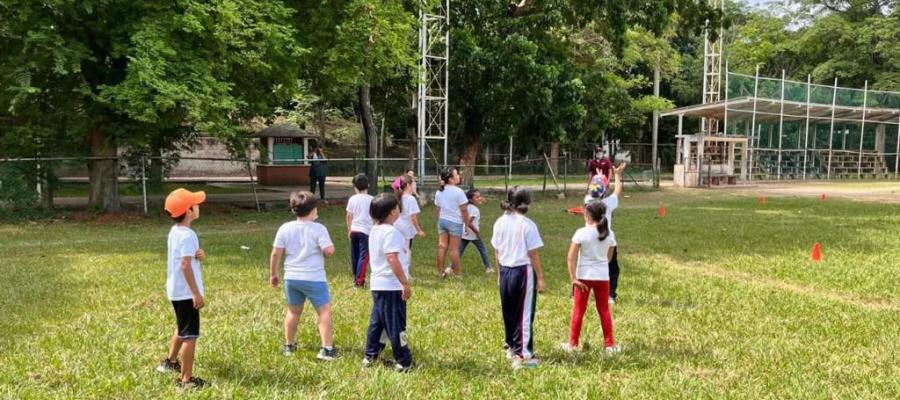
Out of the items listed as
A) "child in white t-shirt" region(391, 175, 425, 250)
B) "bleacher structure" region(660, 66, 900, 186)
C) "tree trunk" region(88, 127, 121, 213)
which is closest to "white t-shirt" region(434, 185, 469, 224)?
"child in white t-shirt" region(391, 175, 425, 250)

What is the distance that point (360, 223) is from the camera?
334 inches

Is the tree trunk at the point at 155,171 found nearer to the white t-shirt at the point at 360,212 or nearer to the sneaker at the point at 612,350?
the white t-shirt at the point at 360,212

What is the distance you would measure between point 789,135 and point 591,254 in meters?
37.0

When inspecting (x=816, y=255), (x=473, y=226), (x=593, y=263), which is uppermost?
(x=593, y=263)

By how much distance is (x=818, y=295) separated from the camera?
8.37 meters

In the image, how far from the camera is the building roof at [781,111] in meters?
33.3

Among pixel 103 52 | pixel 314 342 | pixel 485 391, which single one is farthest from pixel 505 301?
pixel 103 52

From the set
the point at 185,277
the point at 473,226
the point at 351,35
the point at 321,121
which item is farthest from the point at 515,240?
the point at 321,121

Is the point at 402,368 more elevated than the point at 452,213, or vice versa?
the point at 452,213

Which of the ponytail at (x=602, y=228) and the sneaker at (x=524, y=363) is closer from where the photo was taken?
the sneaker at (x=524, y=363)

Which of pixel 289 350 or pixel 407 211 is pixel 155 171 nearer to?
pixel 407 211

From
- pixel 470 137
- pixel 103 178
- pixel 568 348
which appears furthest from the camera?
pixel 470 137

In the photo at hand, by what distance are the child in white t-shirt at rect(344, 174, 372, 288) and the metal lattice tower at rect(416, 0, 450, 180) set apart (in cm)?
1380

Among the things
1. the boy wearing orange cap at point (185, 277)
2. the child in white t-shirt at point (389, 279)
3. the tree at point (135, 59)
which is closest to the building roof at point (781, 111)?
the tree at point (135, 59)
